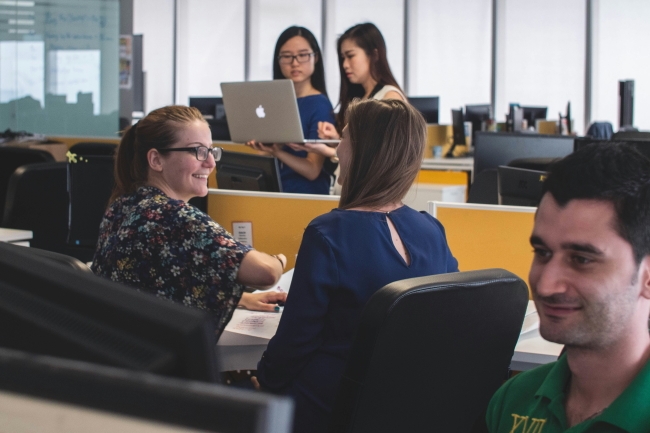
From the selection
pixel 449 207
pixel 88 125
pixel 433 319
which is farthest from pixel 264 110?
pixel 88 125

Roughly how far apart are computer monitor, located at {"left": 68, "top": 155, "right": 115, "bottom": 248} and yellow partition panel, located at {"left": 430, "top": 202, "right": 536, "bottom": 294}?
140 centimetres

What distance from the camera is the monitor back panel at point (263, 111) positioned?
3.41 m

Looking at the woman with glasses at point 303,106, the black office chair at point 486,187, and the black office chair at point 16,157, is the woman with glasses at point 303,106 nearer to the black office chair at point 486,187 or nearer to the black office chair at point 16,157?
the black office chair at point 486,187

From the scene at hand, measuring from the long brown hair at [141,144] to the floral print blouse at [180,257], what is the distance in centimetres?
18

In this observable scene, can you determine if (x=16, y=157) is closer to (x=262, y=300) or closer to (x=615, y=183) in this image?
(x=262, y=300)

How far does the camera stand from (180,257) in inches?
74.1

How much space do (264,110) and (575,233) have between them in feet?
8.76

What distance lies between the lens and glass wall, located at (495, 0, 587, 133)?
912cm

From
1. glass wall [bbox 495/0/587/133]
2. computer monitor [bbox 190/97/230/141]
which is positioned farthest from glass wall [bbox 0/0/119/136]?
glass wall [bbox 495/0/587/133]

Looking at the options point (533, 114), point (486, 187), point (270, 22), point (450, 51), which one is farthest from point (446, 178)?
point (270, 22)

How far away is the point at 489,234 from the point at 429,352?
3.74 ft

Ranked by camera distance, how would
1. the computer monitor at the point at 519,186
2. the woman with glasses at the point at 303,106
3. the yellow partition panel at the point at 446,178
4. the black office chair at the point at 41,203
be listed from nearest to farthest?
the computer monitor at the point at 519,186
the woman with glasses at the point at 303,106
the black office chair at the point at 41,203
the yellow partition panel at the point at 446,178

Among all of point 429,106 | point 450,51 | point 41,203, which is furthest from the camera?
point 450,51

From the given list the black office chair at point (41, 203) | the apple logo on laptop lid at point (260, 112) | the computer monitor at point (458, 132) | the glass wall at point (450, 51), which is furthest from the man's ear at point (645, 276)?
the glass wall at point (450, 51)
